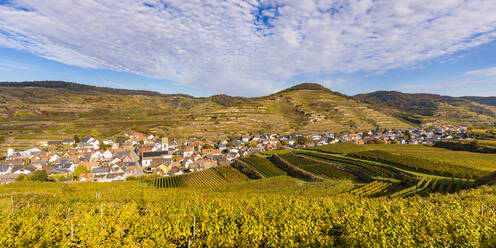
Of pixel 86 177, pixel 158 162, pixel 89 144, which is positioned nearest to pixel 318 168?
pixel 158 162

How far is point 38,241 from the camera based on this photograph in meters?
11.1

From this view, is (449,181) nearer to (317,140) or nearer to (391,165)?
(391,165)

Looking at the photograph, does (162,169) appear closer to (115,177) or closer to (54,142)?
(115,177)

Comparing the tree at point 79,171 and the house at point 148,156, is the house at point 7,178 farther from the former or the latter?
the house at point 148,156

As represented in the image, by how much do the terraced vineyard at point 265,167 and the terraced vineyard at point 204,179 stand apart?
6758mm

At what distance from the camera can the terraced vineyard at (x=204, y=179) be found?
194ft

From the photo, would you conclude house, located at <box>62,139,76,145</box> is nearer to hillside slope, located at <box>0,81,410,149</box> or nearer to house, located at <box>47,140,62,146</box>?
house, located at <box>47,140,62,146</box>

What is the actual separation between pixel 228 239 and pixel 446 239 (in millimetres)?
9817

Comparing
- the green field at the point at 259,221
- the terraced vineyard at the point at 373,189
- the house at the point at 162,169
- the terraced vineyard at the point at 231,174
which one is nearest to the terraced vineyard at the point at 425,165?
the green field at the point at 259,221

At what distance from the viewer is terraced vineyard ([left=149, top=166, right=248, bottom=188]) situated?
59.3 m

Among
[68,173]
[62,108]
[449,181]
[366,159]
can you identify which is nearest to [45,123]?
[62,108]

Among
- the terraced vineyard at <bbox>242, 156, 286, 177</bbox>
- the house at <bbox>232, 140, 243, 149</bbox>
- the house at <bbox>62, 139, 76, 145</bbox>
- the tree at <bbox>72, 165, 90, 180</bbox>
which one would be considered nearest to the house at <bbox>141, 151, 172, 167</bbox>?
the tree at <bbox>72, 165, 90, 180</bbox>

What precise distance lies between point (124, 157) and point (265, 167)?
64.4m

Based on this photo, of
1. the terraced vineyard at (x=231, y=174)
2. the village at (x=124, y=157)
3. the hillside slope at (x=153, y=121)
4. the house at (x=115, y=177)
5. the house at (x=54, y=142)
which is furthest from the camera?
the hillside slope at (x=153, y=121)
